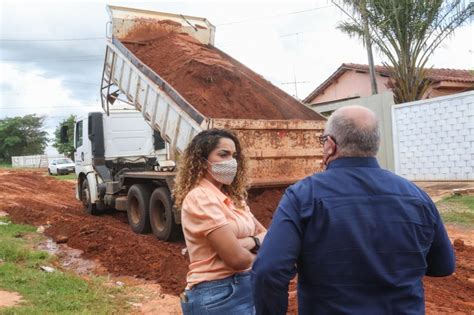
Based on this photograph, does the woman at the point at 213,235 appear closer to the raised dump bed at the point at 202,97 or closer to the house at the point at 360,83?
the raised dump bed at the point at 202,97

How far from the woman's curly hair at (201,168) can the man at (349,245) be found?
837mm

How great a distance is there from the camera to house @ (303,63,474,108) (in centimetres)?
1919

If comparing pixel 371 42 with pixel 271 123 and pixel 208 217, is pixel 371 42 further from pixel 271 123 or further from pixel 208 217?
pixel 208 217

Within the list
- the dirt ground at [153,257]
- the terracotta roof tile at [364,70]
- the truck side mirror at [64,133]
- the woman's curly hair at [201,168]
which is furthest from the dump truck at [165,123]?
the terracotta roof tile at [364,70]

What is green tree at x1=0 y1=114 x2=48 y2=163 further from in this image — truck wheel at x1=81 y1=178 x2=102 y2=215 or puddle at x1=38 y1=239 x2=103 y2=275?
puddle at x1=38 y1=239 x2=103 y2=275

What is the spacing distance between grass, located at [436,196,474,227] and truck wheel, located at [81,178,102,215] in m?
7.81

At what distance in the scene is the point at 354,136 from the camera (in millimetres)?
1907

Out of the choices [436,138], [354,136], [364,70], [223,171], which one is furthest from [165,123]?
[364,70]

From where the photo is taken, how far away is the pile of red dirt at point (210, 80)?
7.76m

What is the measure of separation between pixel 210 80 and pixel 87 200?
213 inches

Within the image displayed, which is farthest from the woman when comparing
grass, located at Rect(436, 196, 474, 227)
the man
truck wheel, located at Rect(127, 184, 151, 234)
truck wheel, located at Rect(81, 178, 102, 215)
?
Answer: truck wheel, located at Rect(81, 178, 102, 215)

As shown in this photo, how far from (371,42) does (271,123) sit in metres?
9.98

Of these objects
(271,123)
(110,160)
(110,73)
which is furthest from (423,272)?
(110,160)

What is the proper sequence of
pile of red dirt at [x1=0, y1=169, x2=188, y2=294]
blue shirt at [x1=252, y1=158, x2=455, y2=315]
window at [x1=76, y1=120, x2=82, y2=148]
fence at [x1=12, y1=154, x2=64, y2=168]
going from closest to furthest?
1. blue shirt at [x1=252, y1=158, x2=455, y2=315]
2. pile of red dirt at [x1=0, y1=169, x2=188, y2=294]
3. window at [x1=76, y1=120, x2=82, y2=148]
4. fence at [x1=12, y1=154, x2=64, y2=168]
